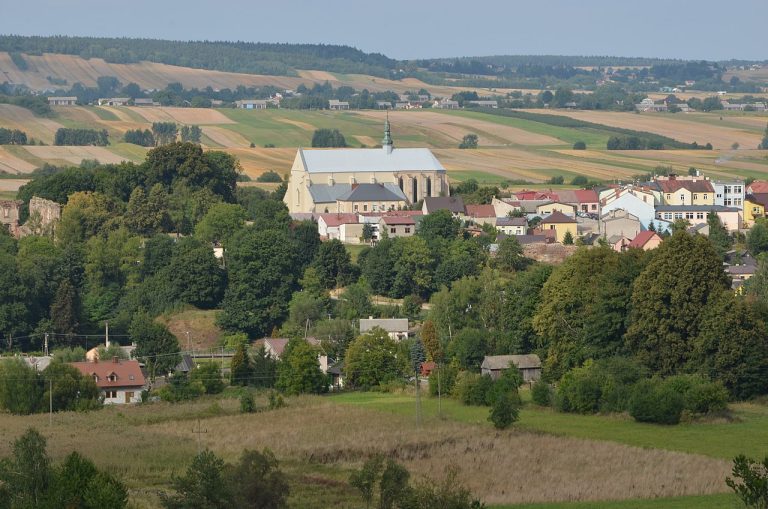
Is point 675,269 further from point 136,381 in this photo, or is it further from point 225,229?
point 225,229

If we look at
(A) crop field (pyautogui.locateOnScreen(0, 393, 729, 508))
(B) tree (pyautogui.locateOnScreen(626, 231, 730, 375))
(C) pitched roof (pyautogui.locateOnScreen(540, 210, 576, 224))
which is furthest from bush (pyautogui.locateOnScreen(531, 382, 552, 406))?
(C) pitched roof (pyautogui.locateOnScreen(540, 210, 576, 224))

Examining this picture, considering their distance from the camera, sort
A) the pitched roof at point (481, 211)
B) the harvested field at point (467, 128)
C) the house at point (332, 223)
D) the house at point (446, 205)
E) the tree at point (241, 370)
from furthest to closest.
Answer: the harvested field at point (467, 128), the house at point (446, 205), the pitched roof at point (481, 211), the house at point (332, 223), the tree at point (241, 370)

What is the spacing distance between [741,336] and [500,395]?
7422 mm

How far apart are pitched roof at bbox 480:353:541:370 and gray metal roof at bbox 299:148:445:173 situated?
120ft

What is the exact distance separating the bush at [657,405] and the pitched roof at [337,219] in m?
32.4

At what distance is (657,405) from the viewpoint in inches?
1547

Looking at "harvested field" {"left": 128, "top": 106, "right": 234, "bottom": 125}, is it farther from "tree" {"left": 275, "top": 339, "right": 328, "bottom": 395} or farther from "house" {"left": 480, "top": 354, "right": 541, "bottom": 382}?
"house" {"left": 480, "top": 354, "right": 541, "bottom": 382}

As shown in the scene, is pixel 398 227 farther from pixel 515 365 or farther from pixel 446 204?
pixel 515 365

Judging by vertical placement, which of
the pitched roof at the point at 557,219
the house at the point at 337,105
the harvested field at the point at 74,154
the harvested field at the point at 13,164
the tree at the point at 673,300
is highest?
the house at the point at 337,105

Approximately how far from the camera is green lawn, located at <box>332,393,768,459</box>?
35625 mm

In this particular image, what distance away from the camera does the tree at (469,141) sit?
121 metres

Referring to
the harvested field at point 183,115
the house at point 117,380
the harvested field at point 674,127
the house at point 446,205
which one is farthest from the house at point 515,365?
the harvested field at point 183,115

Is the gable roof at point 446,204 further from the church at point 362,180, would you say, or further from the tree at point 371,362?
the tree at point 371,362

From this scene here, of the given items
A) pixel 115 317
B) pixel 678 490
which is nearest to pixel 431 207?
pixel 115 317
